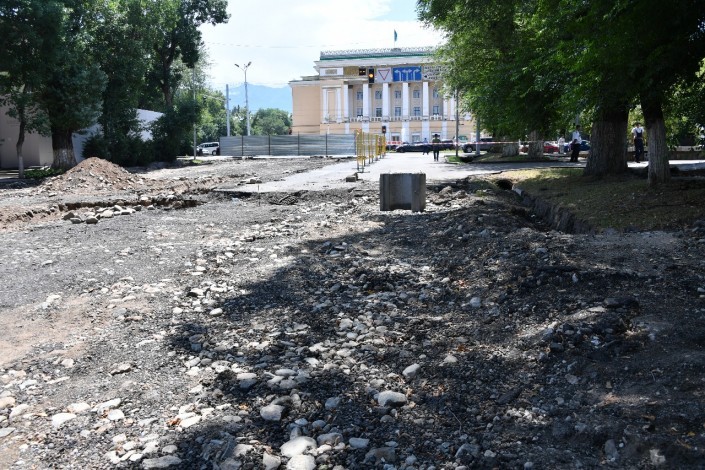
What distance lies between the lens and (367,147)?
117ft

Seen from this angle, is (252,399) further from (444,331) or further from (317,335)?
(444,331)

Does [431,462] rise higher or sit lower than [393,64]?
lower

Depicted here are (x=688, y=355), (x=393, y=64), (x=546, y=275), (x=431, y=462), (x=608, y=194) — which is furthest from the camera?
(x=393, y=64)

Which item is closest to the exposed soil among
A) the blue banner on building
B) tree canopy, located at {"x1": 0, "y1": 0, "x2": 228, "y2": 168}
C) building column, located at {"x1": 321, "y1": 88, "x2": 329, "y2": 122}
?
tree canopy, located at {"x1": 0, "y1": 0, "x2": 228, "y2": 168}

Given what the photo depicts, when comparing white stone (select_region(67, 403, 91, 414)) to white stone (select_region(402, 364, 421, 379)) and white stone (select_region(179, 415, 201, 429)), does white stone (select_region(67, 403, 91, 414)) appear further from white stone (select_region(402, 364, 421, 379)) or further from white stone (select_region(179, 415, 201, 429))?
white stone (select_region(402, 364, 421, 379))

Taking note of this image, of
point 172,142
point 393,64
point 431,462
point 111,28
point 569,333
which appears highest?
point 393,64

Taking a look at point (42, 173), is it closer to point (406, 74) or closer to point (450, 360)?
point (450, 360)

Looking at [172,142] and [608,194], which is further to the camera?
[172,142]

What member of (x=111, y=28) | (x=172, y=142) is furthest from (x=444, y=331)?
(x=172, y=142)

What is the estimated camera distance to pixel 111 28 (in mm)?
33219

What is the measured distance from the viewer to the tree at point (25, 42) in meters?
24.0

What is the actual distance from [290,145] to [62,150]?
2495cm

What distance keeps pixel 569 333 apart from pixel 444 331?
119 cm

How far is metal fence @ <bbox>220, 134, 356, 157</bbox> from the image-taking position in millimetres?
51938
